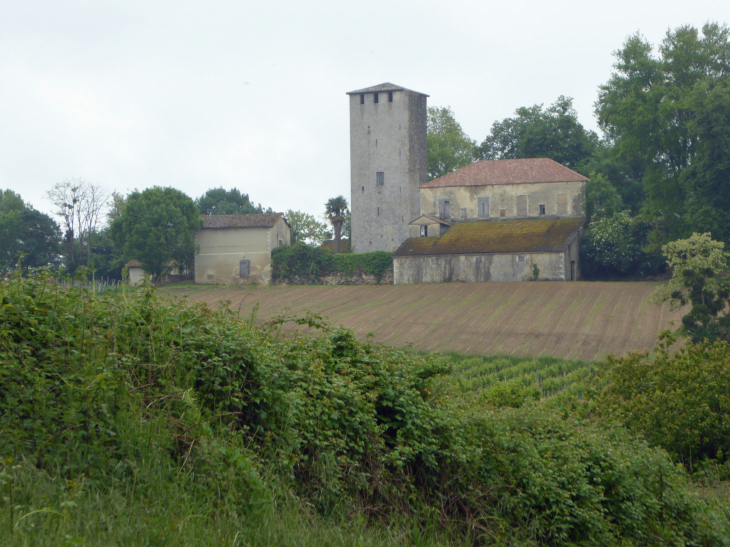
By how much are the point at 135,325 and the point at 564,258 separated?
156 ft

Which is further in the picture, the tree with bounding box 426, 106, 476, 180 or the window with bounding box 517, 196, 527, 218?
the tree with bounding box 426, 106, 476, 180

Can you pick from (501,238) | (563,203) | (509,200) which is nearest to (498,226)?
(509,200)

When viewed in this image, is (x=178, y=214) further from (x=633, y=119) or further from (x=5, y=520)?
(x=5, y=520)

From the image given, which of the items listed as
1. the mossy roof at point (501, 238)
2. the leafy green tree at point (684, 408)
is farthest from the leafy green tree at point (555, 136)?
the leafy green tree at point (684, 408)

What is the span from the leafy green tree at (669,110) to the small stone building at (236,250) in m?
27.8

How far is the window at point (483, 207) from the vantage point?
202ft

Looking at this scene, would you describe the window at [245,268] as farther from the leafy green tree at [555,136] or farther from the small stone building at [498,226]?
the leafy green tree at [555,136]

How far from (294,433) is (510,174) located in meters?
56.6

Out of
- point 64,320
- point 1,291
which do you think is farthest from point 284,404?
point 1,291

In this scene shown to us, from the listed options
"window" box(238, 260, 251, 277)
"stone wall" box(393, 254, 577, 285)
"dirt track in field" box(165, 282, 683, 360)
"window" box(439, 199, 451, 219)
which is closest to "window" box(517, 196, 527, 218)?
"window" box(439, 199, 451, 219)

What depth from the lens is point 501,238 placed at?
183 feet

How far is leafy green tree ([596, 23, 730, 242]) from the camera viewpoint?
47.5m

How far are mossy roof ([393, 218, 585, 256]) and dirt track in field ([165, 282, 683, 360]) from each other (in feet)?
11.2

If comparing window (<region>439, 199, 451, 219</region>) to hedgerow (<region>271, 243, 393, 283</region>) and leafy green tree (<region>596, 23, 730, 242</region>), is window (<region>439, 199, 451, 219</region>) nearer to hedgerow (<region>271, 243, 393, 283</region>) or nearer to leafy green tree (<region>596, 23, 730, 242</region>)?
hedgerow (<region>271, 243, 393, 283</region>)
